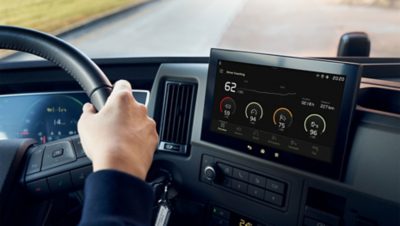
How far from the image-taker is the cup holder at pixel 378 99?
1431mm

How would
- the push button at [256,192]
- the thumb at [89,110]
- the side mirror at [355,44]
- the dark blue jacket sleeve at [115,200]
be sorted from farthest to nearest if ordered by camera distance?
the side mirror at [355,44]
the push button at [256,192]
the thumb at [89,110]
the dark blue jacket sleeve at [115,200]

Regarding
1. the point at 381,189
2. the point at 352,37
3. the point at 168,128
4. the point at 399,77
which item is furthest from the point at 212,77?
the point at 352,37

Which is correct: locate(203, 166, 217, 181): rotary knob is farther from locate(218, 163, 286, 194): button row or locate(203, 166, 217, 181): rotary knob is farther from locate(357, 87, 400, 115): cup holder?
locate(357, 87, 400, 115): cup holder

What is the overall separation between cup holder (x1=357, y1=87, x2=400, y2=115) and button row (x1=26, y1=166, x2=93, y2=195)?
2.76 feet

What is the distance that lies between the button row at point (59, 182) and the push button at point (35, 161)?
0.04 m

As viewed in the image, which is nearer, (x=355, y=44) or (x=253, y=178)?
(x=253, y=178)

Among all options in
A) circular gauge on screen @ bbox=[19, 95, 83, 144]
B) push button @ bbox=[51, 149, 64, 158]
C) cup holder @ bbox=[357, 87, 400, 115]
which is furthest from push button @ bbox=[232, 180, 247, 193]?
circular gauge on screen @ bbox=[19, 95, 83, 144]

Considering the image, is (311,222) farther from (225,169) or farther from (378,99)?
(378,99)

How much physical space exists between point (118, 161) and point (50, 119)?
4.21 ft

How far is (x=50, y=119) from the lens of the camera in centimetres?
207

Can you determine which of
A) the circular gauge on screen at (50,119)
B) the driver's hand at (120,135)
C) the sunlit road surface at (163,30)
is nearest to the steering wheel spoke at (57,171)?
the driver's hand at (120,135)

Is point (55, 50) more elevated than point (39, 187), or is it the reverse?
point (55, 50)

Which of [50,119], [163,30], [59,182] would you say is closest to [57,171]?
[59,182]

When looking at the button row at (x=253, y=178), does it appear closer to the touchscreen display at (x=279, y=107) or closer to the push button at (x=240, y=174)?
the push button at (x=240, y=174)
